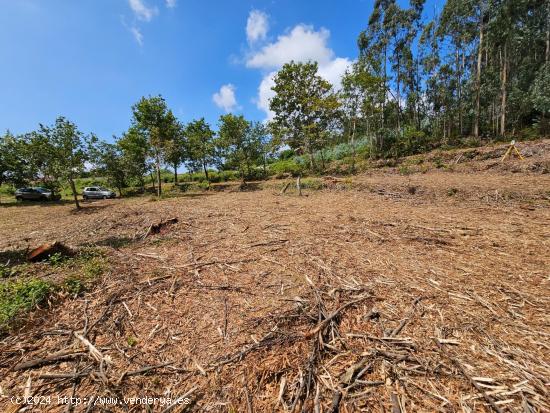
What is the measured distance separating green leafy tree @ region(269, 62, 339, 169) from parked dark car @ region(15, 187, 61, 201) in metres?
27.4

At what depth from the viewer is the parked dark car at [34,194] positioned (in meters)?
25.4

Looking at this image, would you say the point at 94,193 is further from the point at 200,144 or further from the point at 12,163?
the point at 200,144

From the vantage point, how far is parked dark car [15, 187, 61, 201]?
25.4 meters

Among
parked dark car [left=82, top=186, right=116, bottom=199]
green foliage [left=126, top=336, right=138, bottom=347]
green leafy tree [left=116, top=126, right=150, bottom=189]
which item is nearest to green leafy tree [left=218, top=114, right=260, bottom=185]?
green leafy tree [left=116, top=126, right=150, bottom=189]

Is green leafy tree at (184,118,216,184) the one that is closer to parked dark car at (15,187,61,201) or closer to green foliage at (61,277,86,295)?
parked dark car at (15,187,61,201)

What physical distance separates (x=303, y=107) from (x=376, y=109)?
8218 millimetres

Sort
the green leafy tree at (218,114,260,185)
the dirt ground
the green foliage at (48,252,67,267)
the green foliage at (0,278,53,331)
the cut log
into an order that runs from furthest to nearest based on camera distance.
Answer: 1. the green leafy tree at (218,114,260,185)
2. the cut log
3. the green foliage at (48,252,67,267)
4. the green foliage at (0,278,53,331)
5. the dirt ground

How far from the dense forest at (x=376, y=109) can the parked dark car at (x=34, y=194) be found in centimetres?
323

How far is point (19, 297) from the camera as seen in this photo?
3410 mm

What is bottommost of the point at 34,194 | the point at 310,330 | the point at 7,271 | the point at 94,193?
the point at 310,330

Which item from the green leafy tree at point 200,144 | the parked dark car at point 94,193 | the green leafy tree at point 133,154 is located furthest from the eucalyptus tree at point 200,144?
the parked dark car at point 94,193

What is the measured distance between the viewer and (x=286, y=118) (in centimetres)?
Result: 2902

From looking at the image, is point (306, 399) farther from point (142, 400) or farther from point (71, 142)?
point (71, 142)

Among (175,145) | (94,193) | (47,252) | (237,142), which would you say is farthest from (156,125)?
(47,252)
